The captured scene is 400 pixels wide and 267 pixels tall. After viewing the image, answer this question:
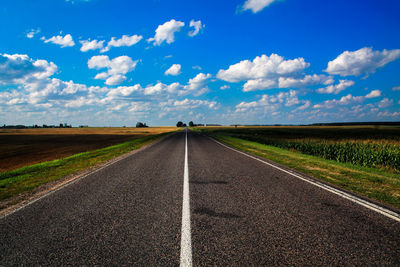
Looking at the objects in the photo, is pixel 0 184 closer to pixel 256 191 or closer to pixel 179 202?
pixel 179 202

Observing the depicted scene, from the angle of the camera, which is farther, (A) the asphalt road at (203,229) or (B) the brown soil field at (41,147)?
(B) the brown soil field at (41,147)

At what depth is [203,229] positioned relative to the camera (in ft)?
11.9

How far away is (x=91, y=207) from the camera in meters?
4.71

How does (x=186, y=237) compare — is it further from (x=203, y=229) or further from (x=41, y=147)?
(x=41, y=147)

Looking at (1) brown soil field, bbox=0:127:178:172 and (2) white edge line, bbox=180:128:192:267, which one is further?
(1) brown soil field, bbox=0:127:178:172

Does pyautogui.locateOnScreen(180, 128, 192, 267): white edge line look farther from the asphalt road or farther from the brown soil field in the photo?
the brown soil field

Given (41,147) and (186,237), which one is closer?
(186,237)

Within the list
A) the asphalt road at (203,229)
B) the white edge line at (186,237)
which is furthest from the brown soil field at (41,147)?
the white edge line at (186,237)

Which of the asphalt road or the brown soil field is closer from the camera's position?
the asphalt road

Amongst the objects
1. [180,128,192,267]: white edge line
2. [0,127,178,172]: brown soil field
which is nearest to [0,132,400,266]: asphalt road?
[180,128,192,267]: white edge line

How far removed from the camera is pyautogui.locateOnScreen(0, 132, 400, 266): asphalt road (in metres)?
2.84

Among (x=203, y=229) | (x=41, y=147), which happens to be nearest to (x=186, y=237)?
(x=203, y=229)

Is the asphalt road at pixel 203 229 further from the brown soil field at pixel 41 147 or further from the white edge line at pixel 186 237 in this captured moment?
the brown soil field at pixel 41 147

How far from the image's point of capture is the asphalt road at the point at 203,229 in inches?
112
